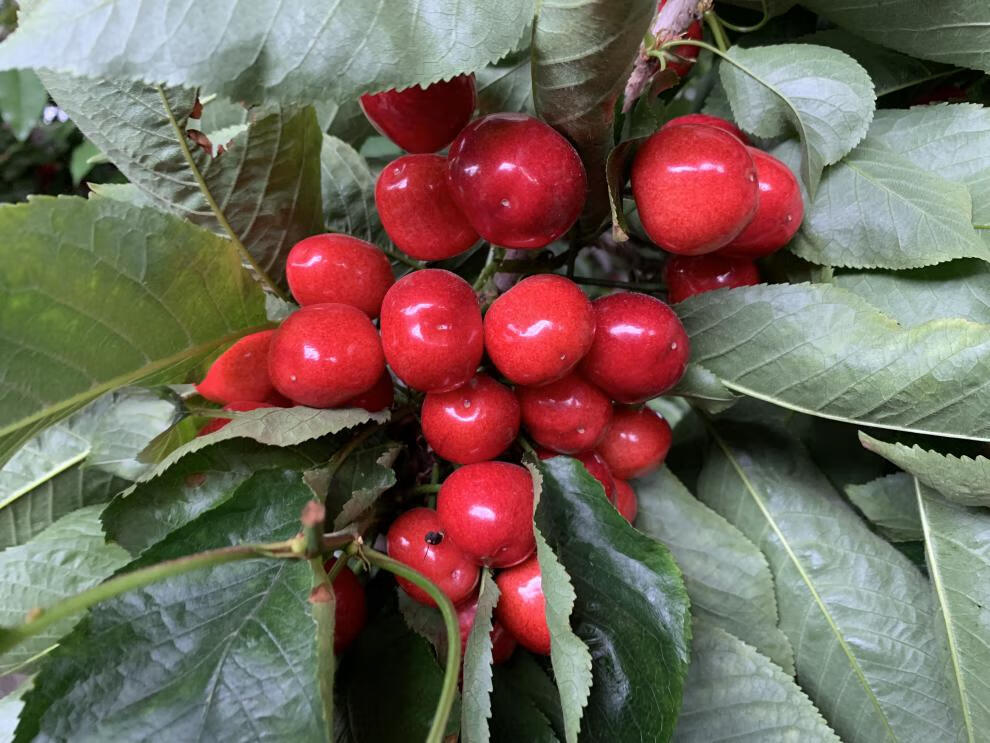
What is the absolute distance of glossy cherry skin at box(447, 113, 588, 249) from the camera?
353mm

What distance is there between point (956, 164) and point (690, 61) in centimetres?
18

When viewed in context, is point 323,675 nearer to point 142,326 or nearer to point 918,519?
point 142,326

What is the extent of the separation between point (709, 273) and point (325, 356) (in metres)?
0.23

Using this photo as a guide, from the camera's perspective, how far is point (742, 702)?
1.43ft

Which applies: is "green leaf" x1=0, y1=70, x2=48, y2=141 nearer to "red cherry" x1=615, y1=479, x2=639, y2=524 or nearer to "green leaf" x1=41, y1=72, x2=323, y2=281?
"green leaf" x1=41, y1=72, x2=323, y2=281

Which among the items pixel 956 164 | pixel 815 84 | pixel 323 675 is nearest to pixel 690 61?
pixel 815 84

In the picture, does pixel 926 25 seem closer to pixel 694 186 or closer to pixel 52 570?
pixel 694 186

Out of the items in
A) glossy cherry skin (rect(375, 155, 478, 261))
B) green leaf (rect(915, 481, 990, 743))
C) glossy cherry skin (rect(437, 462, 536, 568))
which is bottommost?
green leaf (rect(915, 481, 990, 743))

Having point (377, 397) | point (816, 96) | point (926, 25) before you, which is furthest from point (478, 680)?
point (926, 25)

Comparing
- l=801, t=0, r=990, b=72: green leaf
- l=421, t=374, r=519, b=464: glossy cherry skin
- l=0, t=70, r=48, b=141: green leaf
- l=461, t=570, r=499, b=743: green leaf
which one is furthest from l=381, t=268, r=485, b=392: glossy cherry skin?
l=0, t=70, r=48, b=141: green leaf

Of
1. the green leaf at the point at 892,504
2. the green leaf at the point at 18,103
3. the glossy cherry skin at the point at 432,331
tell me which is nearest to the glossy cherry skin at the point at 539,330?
the glossy cherry skin at the point at 432,331

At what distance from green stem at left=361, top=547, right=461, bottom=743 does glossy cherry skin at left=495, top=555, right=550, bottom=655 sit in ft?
0.25

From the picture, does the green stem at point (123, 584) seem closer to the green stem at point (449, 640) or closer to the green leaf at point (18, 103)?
the green stem at point (449, 640)

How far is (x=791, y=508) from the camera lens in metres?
0.51
